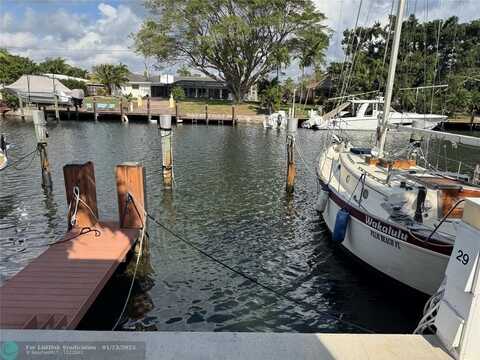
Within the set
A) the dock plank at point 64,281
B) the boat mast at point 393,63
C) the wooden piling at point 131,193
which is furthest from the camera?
the boat mast at point 393,63

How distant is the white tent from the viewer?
4738cm

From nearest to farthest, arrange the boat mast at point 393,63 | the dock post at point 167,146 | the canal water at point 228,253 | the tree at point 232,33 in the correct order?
the canal water at point 228,253 → the boat mast at point 393,63 → the dock post at point 167,146 → the tree at point 232,33

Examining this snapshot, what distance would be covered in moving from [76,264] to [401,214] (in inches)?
268

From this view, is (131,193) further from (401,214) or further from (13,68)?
(13,68)

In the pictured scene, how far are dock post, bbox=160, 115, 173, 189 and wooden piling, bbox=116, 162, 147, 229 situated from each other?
6999 mm

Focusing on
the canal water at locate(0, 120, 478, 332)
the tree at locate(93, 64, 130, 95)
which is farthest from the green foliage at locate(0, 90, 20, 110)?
the canal water at locate(0, 120, 478, 332)

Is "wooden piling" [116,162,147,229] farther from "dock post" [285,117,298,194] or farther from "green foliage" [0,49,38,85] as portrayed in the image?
A: "green foliage" [0,49,38,85]

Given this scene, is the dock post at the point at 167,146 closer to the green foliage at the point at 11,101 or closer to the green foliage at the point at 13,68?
the green foliage at the point at 11,101

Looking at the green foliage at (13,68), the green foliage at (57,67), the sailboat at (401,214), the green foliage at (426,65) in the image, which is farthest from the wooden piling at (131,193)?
the green foliage at (57,67)

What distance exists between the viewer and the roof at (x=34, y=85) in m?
47.4

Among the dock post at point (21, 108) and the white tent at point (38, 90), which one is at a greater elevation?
the white tent at point (38, 90)

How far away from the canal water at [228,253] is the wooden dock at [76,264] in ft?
3.09

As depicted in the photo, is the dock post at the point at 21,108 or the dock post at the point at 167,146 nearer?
the dock post at the point at 167,146

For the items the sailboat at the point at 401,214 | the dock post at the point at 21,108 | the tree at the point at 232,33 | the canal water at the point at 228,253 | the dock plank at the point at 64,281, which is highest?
the tree at the point at 232,33
